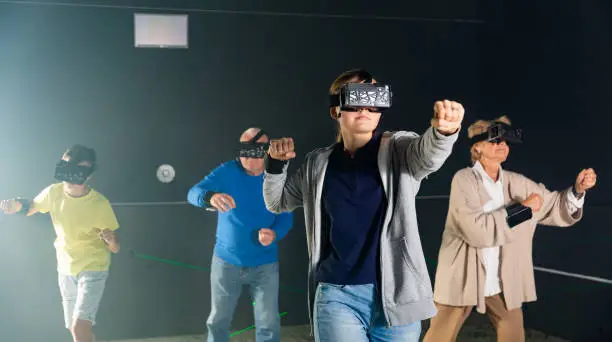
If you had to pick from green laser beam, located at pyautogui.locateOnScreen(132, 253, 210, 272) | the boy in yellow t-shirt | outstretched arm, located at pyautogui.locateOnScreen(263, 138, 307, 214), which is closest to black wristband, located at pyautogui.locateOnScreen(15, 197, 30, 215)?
the boy in yellow t-shirt

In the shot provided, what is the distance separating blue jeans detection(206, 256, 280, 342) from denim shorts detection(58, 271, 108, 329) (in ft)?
2.13

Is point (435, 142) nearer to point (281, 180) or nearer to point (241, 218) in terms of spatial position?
point (281, 180)

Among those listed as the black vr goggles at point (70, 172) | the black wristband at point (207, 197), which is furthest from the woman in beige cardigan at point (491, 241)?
the black vr goggles at point (70, 172)

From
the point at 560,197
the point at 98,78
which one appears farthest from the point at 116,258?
the point at 560,197

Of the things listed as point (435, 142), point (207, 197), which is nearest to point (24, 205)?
point (207, 197)

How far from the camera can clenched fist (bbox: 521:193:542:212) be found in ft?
11.0

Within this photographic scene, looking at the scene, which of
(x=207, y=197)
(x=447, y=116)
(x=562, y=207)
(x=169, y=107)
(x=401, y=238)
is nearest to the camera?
(x=447, y=116)

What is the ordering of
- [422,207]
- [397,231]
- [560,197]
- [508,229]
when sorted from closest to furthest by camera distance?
[397,231] → [508,229] → [560,197] → [422,207]

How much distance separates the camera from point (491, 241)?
3.26m

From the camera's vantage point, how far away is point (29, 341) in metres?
3.96

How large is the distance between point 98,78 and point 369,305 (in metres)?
2.55

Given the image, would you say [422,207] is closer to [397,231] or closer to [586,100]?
[586,100]

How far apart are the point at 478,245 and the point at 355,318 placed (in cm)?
138

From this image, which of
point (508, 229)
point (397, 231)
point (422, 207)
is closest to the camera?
point (397, 231)
